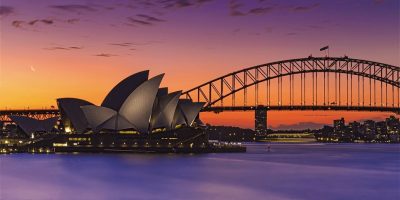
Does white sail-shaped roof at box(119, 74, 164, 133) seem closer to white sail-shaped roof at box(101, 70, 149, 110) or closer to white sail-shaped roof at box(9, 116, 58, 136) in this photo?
white sail-shaped roof at box(101, 70, 149, 110)

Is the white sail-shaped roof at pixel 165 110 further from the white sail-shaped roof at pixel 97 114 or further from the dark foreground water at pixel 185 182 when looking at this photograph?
the dark foreground water at pixel 185 182

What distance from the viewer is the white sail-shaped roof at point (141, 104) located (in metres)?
90.8

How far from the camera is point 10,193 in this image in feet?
147

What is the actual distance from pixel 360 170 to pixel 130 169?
25516 millimetres

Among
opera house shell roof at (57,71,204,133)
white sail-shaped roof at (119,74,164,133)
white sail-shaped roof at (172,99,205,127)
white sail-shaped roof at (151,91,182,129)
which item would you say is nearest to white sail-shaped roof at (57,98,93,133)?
opera house shell roof at (57,71,204,133)

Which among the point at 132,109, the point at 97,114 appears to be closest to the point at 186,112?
the point at 132,109

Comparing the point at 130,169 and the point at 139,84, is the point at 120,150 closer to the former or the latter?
the point at 139,84

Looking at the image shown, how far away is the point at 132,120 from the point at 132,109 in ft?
7.45

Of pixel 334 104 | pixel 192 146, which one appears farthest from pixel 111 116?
pixel 334 104

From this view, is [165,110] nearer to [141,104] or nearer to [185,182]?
[141,104]

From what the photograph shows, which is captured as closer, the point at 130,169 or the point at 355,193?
the point at 355,193

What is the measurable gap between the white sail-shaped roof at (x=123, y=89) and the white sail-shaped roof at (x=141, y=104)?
1.18 meters

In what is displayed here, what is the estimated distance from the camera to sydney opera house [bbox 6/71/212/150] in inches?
3730

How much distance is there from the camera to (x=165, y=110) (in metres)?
101
